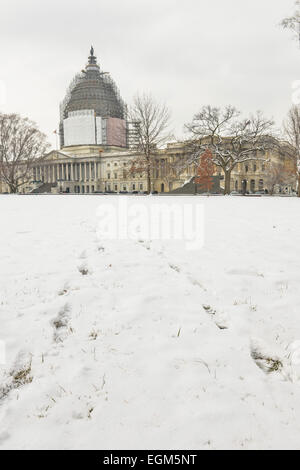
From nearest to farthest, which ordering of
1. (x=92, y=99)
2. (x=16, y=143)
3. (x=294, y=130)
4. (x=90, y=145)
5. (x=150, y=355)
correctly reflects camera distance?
(x=150, y=355) → (x=294, y=130) → (x=16, y=143) → (x=92, y=99) → (x=90, y=145)

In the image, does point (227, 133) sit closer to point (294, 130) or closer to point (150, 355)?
point (294, 130)

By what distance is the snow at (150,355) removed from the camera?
187 cm

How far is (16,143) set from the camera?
172 feet

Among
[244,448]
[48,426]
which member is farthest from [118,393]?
[244,448]

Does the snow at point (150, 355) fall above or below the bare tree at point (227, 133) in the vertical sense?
below

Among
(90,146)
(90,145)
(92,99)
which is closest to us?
(92,99)

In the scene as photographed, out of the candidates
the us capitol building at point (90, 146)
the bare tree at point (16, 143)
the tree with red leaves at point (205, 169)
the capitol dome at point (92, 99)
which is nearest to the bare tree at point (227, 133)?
the tree with red leaves at point (205, 169)

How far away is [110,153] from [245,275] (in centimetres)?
9836

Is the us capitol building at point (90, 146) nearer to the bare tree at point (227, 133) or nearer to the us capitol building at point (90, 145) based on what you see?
the us capitol building at point (90, 145)

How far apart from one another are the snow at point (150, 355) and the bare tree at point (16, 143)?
53.0 meters

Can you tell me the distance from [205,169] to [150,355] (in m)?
41.9

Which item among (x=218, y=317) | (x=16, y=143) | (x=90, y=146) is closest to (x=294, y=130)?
(x=218, y=317)

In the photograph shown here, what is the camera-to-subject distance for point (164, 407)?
2.03 metres

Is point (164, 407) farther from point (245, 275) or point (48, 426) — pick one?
point (245, 275)
